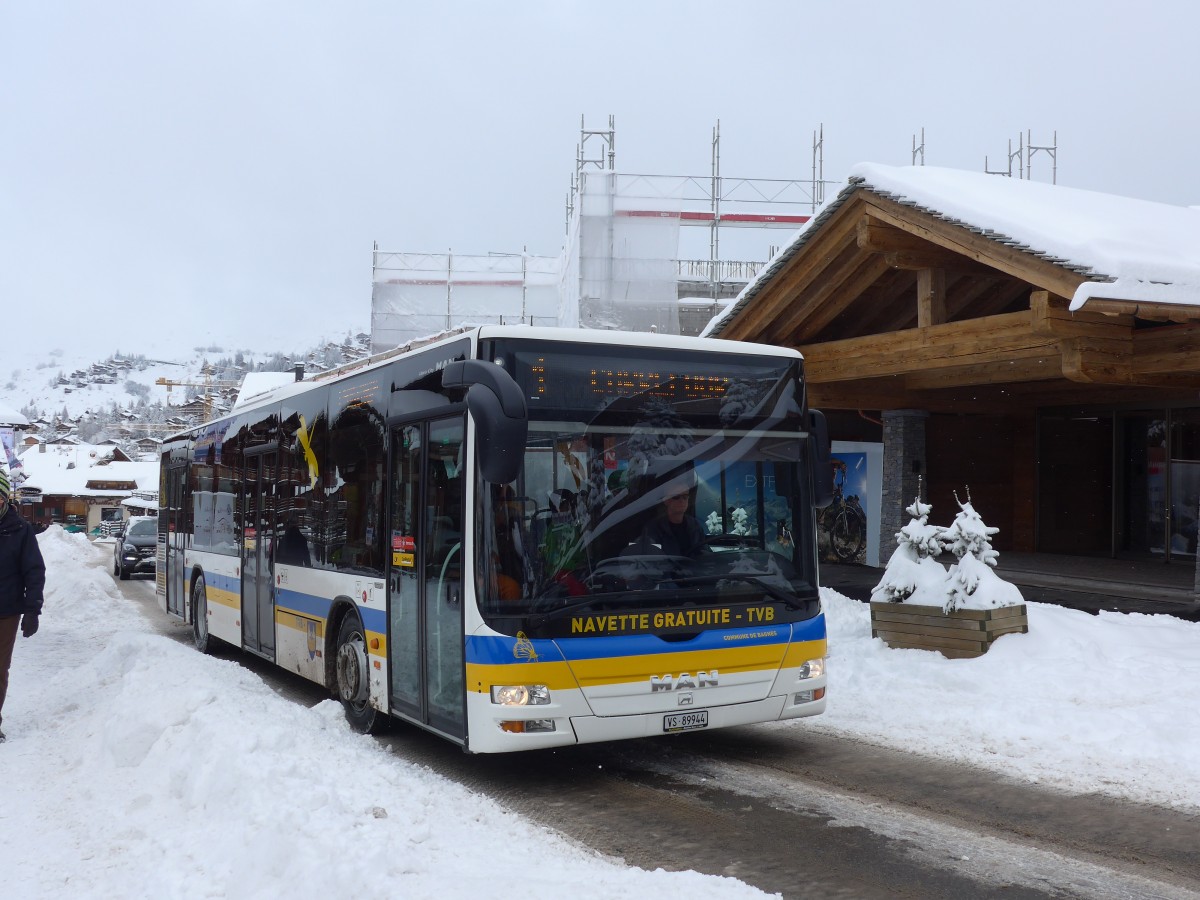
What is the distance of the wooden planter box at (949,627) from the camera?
404 inches

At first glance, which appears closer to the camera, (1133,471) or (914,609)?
(914,609)

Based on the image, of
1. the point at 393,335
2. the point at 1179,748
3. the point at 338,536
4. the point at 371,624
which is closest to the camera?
the point at 1179,748

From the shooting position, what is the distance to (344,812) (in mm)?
5535

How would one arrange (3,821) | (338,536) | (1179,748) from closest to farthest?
(3,821), (1179,748), (338,536)

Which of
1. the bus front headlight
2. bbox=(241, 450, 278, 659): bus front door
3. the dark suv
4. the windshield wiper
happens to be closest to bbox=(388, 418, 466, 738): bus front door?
the bus front headlight

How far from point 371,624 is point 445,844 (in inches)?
120

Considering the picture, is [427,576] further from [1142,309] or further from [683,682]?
[1142,309]

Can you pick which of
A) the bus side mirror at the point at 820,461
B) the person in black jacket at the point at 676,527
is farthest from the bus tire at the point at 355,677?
the bus side mirror at the point at 820,461

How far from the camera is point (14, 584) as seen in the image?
28.3 feet

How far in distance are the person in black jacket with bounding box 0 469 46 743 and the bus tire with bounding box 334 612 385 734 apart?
235cm

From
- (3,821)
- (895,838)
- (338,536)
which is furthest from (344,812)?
(338,536)

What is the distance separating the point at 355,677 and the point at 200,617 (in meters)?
6.60

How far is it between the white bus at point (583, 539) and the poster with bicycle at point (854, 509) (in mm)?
12515

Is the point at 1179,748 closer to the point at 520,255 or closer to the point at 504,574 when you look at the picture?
the point at 504,574
